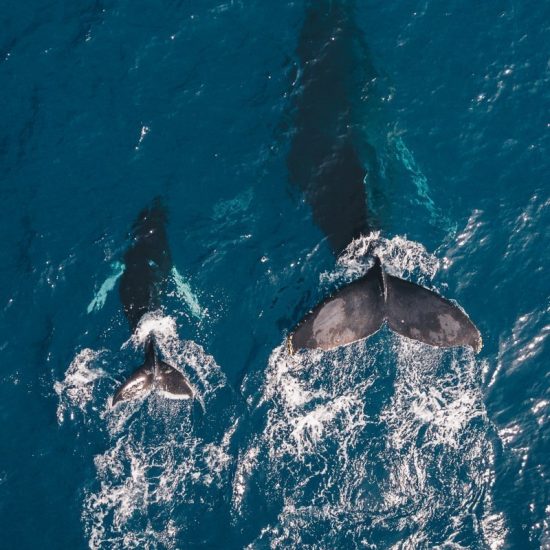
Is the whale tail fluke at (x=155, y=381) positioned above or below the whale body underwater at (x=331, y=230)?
below

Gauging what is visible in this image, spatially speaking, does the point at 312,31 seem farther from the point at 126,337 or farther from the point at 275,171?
the point at 126,337

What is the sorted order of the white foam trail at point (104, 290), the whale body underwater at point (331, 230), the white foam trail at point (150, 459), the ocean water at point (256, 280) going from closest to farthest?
1. the whale body underwater at point (331, 230)
2. the ocean water at point (256, 280)
3. the white foam trail at point (150, 459)
4. the white foam trail at point (104, 290)

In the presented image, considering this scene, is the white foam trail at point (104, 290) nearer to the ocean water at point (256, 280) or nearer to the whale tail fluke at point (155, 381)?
the ocean water at point (256, 280)

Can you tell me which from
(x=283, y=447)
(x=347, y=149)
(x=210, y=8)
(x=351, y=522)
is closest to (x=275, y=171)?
(x=347, y=149)

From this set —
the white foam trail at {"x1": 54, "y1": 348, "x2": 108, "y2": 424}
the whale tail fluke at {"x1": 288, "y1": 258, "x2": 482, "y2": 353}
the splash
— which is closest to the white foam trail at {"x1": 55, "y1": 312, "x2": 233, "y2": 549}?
the white foam trail at {"x1": 54, "y1": 348, "x2": 108, "y2": 424}

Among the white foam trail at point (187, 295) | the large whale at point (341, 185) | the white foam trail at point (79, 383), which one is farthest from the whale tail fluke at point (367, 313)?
the white foam trail at point (79, 383)
